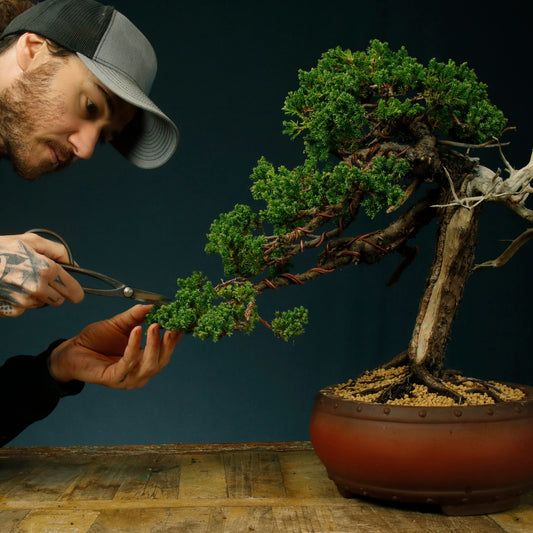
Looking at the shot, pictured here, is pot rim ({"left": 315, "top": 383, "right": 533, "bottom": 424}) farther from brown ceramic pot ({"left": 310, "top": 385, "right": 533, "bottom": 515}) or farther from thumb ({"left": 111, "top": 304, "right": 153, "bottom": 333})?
thumb ({"left": 111, "top": 304, "right": 153, "bottom": 333})

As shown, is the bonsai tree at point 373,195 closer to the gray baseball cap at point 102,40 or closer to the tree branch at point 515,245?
the tree branch at point 515,245

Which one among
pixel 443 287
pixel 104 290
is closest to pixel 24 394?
pixel 104 290

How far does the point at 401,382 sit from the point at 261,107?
145 centimetres

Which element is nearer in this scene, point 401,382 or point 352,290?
point 401,382

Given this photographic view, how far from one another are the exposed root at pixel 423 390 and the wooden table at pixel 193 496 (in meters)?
0.21

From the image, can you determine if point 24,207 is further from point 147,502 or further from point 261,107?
point 147,502

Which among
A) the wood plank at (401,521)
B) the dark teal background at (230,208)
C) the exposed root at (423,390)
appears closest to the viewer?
the wood plank at (401,521)

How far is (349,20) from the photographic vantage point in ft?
8.05

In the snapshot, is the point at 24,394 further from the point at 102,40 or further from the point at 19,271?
the point at 102,40

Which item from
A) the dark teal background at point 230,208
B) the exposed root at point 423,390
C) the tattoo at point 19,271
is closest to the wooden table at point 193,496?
the exposed root at point 423,390

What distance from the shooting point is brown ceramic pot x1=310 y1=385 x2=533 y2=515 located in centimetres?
119

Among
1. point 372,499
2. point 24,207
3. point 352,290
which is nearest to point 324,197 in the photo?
point 372,499

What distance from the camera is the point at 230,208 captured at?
246 cm

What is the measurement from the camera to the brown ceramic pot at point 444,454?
119 centimetres
